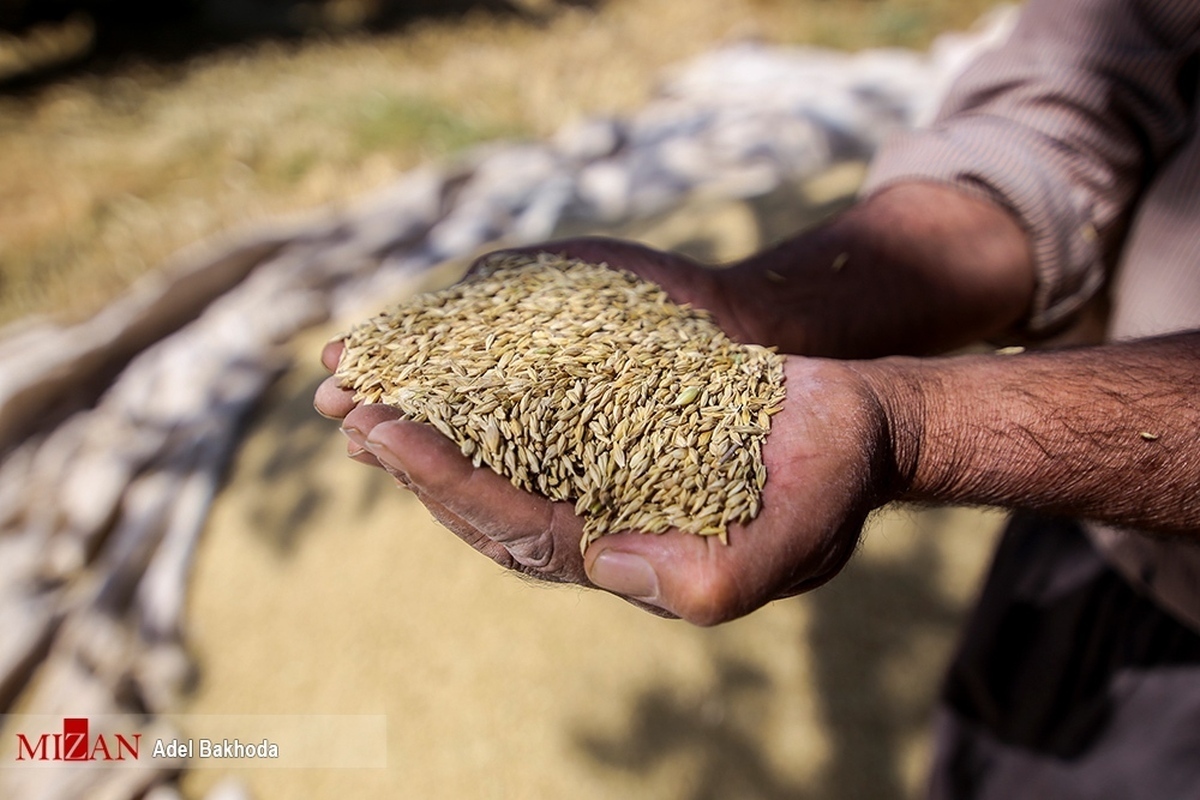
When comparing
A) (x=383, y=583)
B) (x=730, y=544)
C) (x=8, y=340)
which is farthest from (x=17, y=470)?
(x=730, y=544)

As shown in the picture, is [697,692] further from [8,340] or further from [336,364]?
[8,340]

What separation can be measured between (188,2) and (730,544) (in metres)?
9.31

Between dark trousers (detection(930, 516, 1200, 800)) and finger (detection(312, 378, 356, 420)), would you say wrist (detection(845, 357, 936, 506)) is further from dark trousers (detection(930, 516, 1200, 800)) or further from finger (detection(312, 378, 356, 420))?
finger (detection(312, 378, 356, 420))

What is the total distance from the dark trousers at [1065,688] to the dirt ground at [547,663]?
242 millimetres

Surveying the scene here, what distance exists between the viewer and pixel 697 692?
2.19 m

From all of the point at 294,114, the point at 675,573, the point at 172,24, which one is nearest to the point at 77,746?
the point at 675,573

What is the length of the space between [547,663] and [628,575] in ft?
3.94

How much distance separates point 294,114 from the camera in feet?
17.2

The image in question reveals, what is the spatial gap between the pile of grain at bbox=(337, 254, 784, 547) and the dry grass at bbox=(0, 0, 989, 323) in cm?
278

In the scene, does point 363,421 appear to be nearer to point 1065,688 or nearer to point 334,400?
point 334,400

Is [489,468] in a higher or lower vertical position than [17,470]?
higher

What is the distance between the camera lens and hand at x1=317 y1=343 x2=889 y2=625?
1.12 m

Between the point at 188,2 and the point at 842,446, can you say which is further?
the point at 188,2

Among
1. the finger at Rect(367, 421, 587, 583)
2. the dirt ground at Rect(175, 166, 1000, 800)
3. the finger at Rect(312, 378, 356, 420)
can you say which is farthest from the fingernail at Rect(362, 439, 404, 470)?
the dirt ground at Rect(175, 166, 1000, 800)
